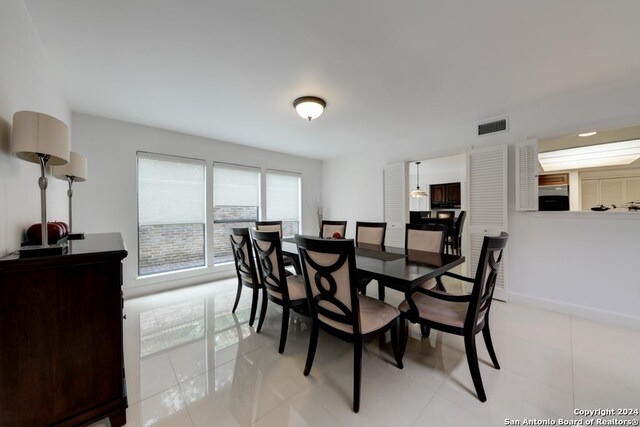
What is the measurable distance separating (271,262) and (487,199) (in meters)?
3.06

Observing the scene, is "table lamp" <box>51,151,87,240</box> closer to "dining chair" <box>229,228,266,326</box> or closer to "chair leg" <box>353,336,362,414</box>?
"dining chair" <box>229,228,266,326</box>

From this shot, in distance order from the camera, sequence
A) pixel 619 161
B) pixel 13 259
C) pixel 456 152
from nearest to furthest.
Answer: pixel 13 259 → pixel 456 152 → pixel 619 161

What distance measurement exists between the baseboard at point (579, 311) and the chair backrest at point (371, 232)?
73.5 inches

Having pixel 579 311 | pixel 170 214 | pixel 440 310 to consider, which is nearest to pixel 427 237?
pixel 440 310

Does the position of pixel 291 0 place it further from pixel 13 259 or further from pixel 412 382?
pixel 412 382

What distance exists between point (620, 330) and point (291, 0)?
13.8 ft

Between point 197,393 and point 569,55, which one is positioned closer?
point 197,393

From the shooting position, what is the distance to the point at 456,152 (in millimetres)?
3619

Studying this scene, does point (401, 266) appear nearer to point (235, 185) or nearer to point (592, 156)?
point (235, 185)

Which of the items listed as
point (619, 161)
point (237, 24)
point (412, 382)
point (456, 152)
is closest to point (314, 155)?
point (456, 152)

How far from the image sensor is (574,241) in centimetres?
273

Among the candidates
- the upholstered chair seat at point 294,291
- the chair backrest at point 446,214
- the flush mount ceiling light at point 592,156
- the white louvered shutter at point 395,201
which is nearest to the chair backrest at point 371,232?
the white louvered shutter at point 395,201

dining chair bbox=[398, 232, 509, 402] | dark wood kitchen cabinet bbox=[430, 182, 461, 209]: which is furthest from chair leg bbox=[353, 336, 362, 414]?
dark wood kitchen cabinet bbox=[430, 182, 461, 209]

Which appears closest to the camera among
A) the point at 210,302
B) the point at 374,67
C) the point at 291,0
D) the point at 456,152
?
the point at 291,0
